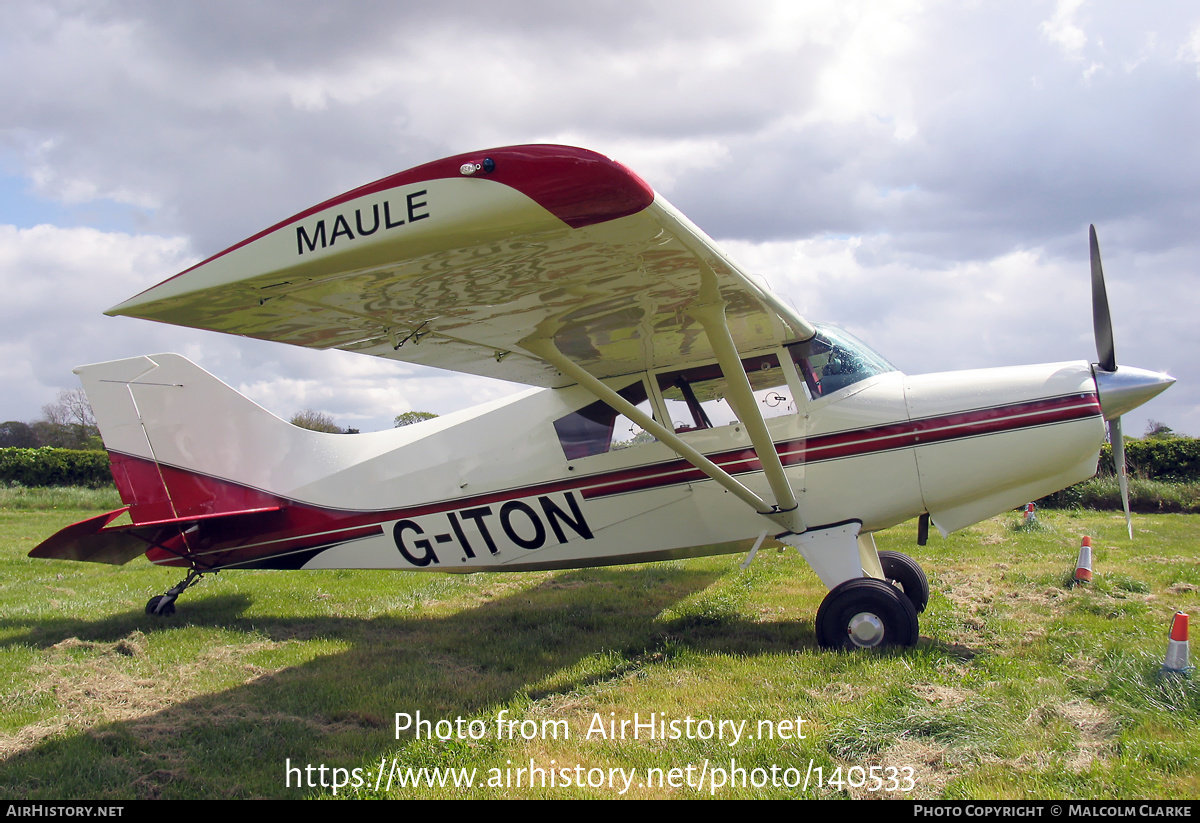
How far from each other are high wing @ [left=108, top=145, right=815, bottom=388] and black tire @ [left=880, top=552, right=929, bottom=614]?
107 inches

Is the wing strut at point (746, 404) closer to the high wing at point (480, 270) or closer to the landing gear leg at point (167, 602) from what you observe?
the high wing at point (480, 270)

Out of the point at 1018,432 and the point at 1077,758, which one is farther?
the point at 1018,432

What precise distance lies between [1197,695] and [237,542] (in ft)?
24.4

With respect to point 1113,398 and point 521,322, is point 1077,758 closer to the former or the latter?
point 1113,398

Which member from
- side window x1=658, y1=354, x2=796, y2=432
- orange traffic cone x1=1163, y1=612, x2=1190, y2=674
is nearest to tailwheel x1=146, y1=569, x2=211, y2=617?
side window x1=658, y1=354, x2=796, y2=432

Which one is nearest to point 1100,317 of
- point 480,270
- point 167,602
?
point 480,270

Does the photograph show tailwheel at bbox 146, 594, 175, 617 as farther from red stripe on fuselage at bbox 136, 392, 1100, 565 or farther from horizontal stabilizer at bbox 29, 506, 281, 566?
horizontal stabilizer at bbox 29, 506, 281, 566

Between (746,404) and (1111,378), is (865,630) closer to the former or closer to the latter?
(746,404)

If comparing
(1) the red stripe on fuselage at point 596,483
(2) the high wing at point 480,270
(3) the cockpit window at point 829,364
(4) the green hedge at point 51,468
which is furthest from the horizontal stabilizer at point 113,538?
(4) the green hedge at point 51,468

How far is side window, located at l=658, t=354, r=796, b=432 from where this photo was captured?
19.2ft

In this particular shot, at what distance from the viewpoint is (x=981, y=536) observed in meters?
11.8

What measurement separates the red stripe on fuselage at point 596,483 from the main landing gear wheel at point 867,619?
3.62 feet

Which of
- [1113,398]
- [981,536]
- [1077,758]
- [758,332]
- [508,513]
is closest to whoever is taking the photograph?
[1077,758]

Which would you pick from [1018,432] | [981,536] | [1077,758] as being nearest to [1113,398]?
[1018,432]
